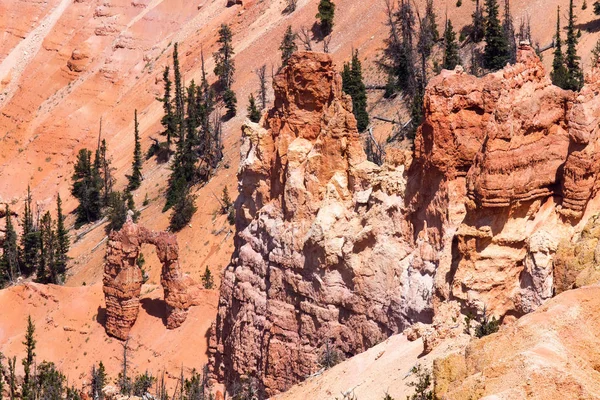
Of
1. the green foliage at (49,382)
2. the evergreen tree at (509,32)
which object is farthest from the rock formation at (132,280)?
the evergreen tree at (509,32)

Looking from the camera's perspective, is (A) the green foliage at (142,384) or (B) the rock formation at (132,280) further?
(B) the rock formation at (132,280)

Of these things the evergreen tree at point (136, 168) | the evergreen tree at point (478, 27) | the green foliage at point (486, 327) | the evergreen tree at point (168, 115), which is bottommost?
the evergreen tree at point (136, 168)

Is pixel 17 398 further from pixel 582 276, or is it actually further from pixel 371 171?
pixel 582 276

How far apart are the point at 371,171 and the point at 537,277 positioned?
8.10 m

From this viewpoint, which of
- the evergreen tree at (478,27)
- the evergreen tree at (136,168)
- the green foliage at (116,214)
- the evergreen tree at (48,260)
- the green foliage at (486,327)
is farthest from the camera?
the evergreen tree at (136,168)

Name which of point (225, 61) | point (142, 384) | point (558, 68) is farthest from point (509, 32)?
point (142, 384)

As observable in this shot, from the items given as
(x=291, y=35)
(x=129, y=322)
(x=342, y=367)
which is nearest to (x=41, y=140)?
(x=291, y=35)

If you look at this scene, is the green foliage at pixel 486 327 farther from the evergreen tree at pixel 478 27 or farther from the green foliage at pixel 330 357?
the evergreen tree at pixel 478 27

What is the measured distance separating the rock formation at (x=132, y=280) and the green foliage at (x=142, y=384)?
3240 mm

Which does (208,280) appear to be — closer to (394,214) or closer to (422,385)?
(394,214)

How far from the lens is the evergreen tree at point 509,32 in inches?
2471

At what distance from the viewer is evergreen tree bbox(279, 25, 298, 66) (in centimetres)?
7506

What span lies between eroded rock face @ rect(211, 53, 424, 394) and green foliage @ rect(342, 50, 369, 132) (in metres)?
24.7

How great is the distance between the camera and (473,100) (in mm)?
26984
